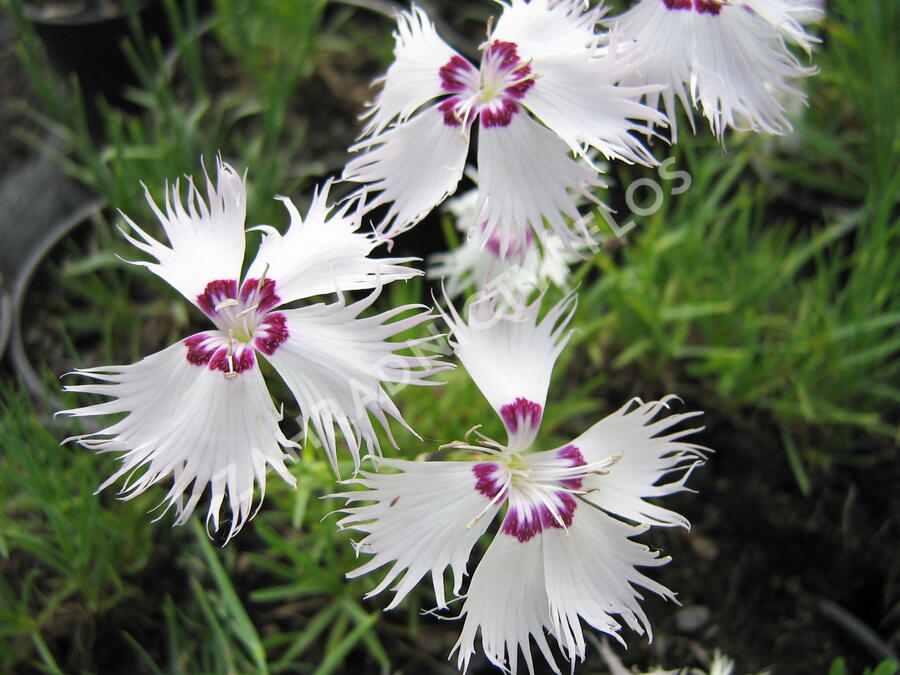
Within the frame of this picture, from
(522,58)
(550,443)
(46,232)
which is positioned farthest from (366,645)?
(46,232)

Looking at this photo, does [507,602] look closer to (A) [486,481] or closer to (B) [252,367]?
(A) [486,481]

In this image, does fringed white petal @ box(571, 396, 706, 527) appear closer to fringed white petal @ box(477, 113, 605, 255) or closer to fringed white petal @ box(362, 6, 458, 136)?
fringed white petal @ box(477, 113, 605, 255)

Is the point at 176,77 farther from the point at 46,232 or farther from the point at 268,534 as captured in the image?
the point at 268,534

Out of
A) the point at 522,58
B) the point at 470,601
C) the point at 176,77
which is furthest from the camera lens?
the point at 176,77

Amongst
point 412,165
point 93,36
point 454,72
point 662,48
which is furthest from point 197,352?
point 93,36

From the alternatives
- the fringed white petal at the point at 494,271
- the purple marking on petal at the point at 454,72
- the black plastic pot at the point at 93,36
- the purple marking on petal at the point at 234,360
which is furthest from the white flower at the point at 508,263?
the black plastic pot at the point at 93,36

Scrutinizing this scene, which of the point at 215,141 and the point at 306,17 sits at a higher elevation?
the point at 306,17
